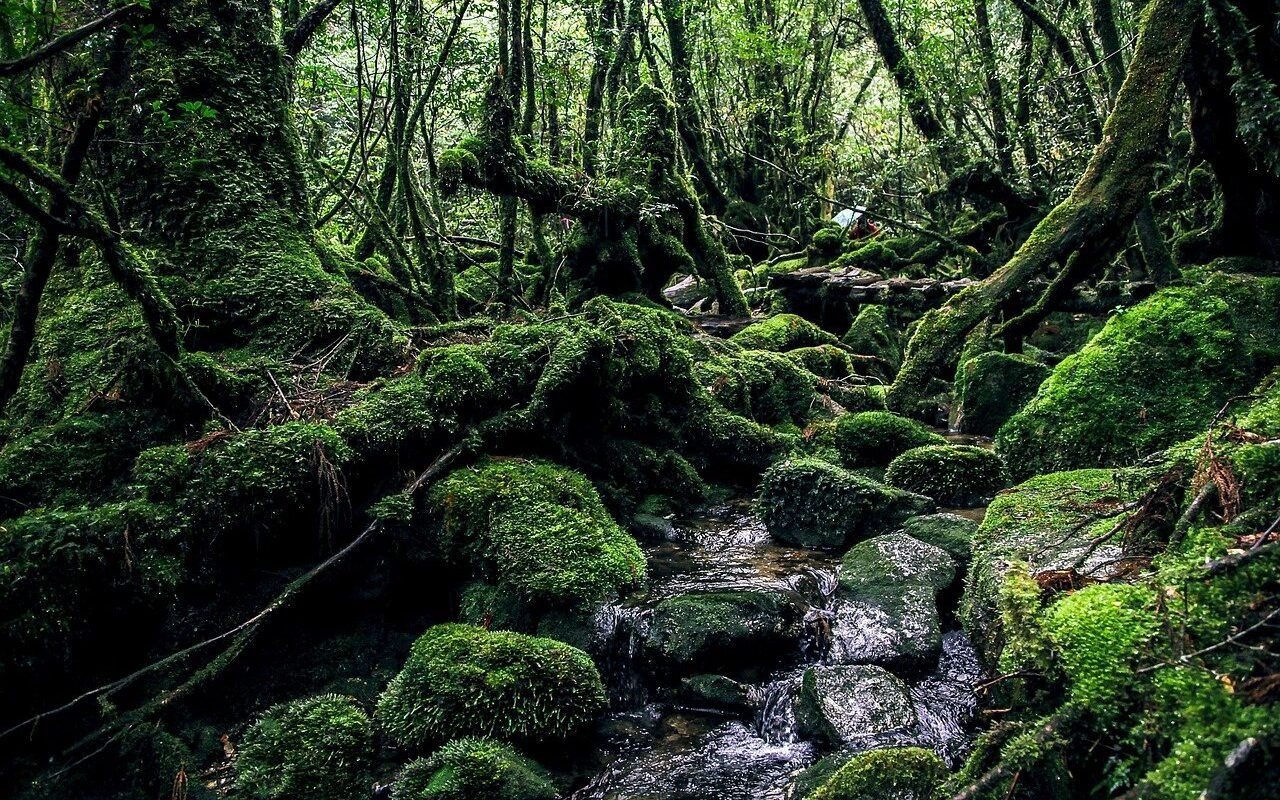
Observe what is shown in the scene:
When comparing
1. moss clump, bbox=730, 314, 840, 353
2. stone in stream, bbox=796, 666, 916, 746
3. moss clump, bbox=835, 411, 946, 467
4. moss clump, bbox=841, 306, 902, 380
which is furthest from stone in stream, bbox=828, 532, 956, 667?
moss clump, bbox=841, 306, 902, 380

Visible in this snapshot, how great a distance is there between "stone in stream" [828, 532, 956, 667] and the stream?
0.03m

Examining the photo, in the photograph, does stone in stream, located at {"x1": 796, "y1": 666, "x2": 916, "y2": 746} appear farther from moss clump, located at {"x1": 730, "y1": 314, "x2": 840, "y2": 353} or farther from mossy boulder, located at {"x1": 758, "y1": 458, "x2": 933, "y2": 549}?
moss clump, located at {"x1": 730, "y1": 314, "x2": 840, "y2": 353}

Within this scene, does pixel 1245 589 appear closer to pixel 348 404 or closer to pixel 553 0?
pixel 348 404

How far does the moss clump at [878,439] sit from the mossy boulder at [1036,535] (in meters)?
2.95

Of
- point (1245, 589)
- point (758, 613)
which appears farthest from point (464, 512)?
point (1245, 589)

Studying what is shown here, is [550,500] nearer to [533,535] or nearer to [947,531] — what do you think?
[533,535]

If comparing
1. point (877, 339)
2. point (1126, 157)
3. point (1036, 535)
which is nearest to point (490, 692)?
point (1036, 535)

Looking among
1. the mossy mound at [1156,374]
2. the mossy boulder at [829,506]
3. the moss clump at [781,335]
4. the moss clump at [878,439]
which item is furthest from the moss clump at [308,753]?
the moss clump at [781,335]

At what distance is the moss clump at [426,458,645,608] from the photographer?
506cm

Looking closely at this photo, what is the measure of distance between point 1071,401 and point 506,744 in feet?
17.2

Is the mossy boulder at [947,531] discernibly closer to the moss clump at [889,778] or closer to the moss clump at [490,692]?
the moss clump at [889,778]

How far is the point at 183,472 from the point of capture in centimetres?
475

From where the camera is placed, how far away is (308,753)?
3934 mm

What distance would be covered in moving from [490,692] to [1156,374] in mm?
5527
